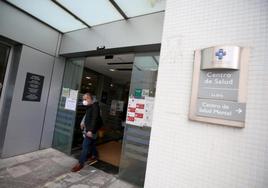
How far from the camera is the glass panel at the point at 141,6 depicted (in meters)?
2.59

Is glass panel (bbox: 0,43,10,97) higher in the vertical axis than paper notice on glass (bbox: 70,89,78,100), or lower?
higher

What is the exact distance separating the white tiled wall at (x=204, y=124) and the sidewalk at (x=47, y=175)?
201 cm

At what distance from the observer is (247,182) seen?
1020 mm

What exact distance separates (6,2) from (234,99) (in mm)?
4211

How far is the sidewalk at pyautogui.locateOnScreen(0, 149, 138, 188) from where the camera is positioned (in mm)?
2721

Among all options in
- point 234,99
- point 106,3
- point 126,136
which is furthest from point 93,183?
point 106,3

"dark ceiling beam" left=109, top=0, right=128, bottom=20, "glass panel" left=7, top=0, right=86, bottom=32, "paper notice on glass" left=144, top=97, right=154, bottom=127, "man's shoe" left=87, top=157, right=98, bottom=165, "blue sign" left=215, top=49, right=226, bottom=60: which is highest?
"glass panel" left=7, top=0, right=86, bottom=32

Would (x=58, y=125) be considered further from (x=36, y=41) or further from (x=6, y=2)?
(x=6, y=2)

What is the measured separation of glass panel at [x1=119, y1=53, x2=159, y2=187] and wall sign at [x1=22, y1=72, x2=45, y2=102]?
7.70 feet

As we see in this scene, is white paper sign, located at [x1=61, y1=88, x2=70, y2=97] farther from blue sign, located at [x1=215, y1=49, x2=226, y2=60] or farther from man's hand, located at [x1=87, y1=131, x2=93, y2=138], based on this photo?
blue sign, located at [x1=215, y1=49, x2=226, y2=60]

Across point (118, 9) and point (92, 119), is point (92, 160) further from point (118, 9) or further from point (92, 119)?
point (118, 9)

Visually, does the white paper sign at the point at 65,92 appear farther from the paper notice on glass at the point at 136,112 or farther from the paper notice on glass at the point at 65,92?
the paper notice on glass at the point at 136,112

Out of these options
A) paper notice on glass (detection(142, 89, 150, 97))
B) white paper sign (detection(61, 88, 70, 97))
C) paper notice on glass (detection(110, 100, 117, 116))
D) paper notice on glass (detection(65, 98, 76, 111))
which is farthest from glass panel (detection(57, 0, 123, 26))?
paper notice on glass (detection(110, 100, 117, 116))

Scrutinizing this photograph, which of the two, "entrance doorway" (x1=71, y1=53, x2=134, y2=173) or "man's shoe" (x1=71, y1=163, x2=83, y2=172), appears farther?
"entrance doorway" (x1=71, y1=53, x2=134, y2=173)
